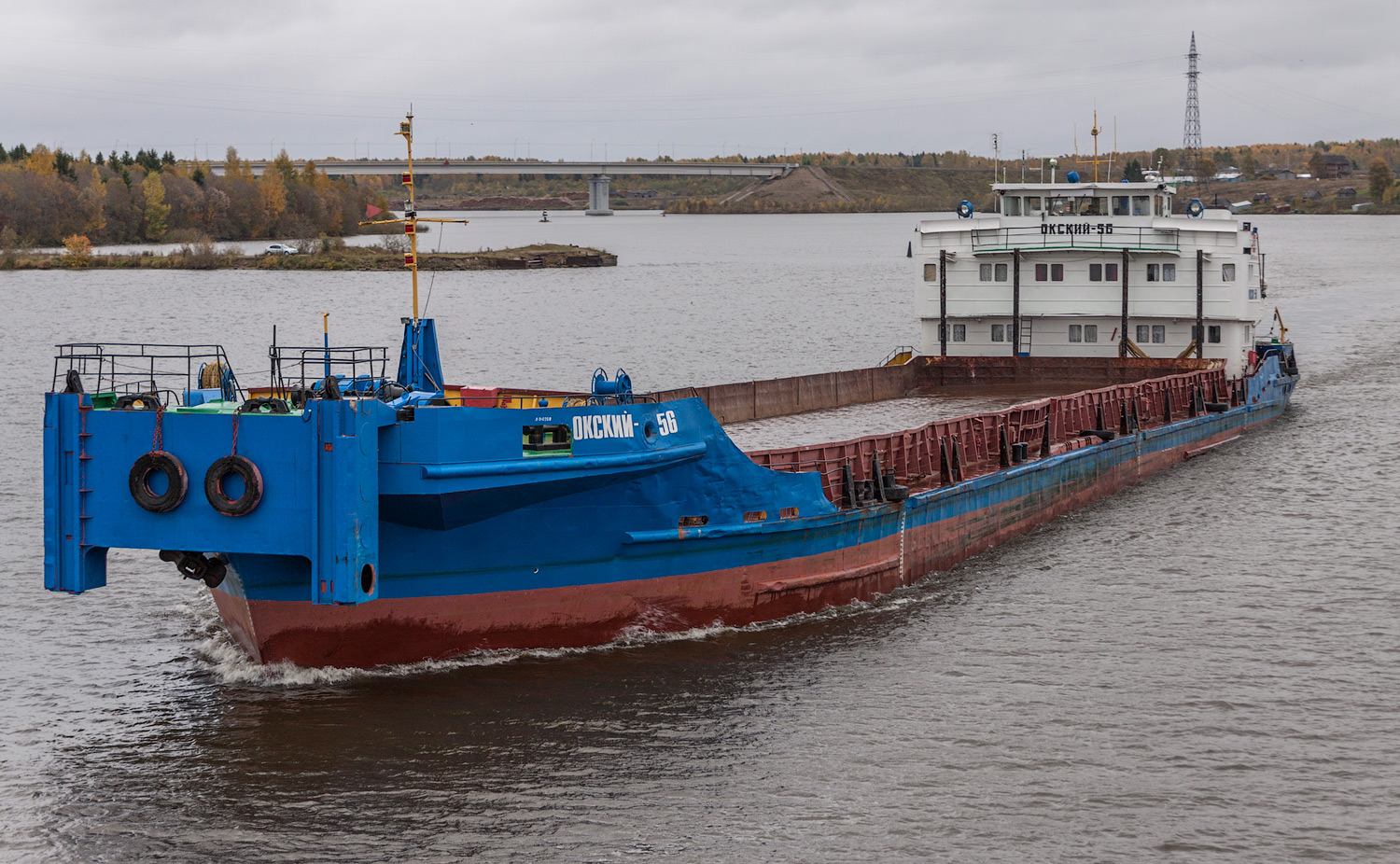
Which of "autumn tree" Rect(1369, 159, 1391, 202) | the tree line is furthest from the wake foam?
"autumn tree" Rect(1369, 159, 1391, 202)

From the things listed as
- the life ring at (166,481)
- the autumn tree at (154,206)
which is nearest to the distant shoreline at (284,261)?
the autumn tree at (154,206)

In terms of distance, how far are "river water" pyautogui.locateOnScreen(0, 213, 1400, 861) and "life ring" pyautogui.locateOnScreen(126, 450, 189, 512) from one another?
2.32 meters

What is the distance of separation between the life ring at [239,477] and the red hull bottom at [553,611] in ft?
4.73

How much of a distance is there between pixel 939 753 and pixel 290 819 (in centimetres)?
615

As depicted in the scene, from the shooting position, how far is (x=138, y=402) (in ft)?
45.0

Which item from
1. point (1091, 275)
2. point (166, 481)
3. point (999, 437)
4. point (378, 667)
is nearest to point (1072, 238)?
point (1091, 275)

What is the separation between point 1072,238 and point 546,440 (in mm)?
21470

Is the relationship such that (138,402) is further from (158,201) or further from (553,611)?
(158,201)

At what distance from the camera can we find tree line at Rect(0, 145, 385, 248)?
11869 centimetres

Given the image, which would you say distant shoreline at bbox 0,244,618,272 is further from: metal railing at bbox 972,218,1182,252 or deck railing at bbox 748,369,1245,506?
deck railing at bbox 748,369,1245,506

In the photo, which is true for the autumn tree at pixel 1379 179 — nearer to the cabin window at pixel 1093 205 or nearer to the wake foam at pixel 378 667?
the cabin window at pixel 1093 205

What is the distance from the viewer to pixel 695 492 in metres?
15.6

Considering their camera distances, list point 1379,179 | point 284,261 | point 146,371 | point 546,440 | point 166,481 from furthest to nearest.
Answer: point 1379,179 < point 284,261 < point 146,371 < point 546,440 < point 166,481

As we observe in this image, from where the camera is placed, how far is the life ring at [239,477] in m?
13.0
